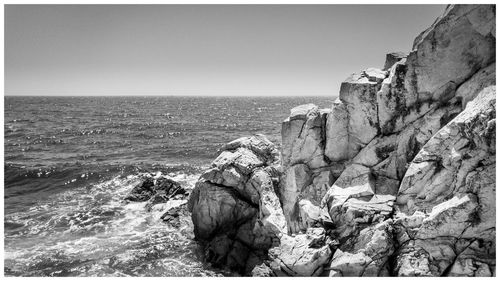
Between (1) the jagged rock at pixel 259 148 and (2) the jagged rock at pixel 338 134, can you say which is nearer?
(2) the jagged rock at pixel 338 134

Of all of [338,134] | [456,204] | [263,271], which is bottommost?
[263,271]

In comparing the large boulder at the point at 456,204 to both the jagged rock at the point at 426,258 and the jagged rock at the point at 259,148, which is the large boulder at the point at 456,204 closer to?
the jagged rock at the point at 426,258

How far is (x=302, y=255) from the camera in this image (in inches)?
637

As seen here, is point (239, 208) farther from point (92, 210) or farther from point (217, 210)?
point (92, 210)

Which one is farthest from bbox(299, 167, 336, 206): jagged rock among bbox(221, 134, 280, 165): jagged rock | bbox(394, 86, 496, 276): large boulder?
bbox(221, 134, 280, 165): jagged rock

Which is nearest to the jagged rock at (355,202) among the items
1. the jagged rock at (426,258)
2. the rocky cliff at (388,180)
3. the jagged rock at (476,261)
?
the rocky cliff at (388,180)

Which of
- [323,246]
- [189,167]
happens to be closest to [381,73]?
[323,246]

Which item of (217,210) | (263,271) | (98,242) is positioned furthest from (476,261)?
(98,242)

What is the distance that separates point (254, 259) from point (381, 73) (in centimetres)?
1377

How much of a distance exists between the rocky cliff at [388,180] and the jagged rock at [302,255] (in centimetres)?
5

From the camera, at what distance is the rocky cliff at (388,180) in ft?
45.8

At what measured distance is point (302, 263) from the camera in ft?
52.0

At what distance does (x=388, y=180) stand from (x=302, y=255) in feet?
20.2

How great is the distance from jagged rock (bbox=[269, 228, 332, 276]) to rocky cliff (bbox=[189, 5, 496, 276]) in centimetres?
5
